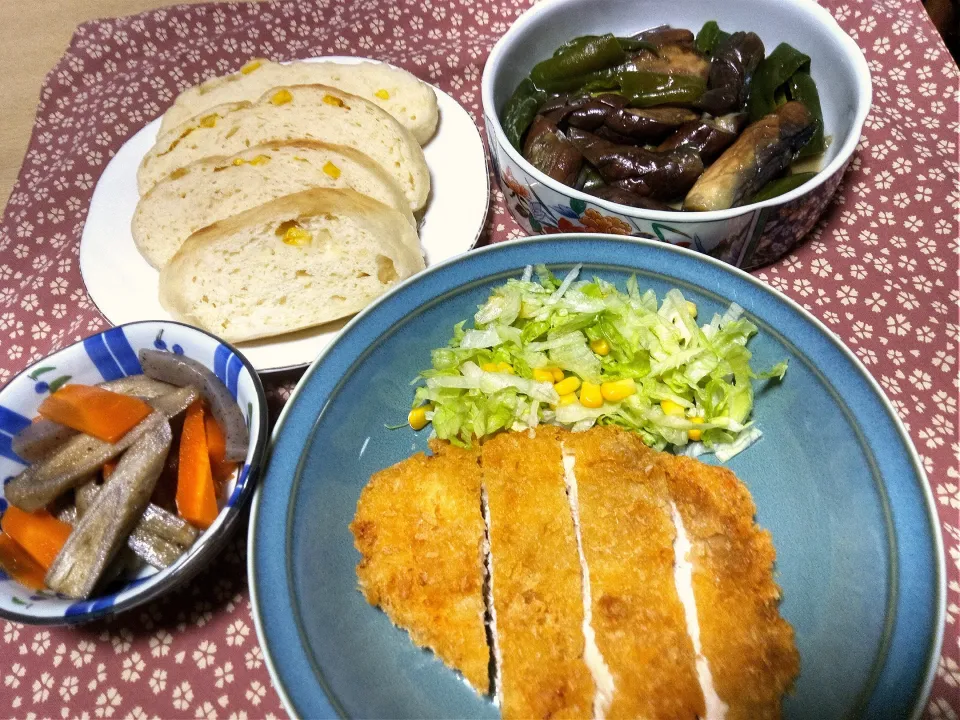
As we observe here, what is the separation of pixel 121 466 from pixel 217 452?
0.58 ft

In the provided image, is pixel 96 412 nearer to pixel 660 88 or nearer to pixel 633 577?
pixel 633 577

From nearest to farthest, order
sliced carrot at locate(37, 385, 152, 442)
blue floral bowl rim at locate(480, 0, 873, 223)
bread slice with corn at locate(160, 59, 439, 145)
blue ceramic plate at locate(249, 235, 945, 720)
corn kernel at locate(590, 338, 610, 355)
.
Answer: blue ceramic plate at locate(249, 235, 945, 720), sliced carrot at locate(37, 385, 152, 442), blue floral bowl rim at locate(480, 0, 873, 223), corn kernel at locate(590, 338, 610, 355), bread slice with corn at locate(160, 59, 439, 145)

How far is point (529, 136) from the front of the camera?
1785mm

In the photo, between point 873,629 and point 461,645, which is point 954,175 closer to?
point 873,629

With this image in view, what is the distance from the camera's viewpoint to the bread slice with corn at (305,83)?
6.70ft

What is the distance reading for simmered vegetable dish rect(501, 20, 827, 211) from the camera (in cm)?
166

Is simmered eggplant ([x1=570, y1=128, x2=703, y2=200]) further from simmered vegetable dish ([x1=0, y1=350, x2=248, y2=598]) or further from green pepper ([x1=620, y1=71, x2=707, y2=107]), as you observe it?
simmered vegetable dish ([x1=0, y1=350, x2=248, y2=598])

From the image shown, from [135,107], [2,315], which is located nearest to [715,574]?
[2,315]

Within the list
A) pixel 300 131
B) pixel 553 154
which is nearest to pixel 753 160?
pixel 553 154

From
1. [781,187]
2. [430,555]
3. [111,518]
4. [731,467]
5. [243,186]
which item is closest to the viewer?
[111,518]

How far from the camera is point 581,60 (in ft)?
6.22

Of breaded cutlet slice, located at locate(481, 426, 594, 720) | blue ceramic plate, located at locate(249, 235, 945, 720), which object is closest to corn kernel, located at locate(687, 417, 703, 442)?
blue ceramic plate, located at locate(249, 235, 945, 720)

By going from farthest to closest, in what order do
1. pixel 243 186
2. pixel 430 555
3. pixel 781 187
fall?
1. pixel 243 186
2. pixel 781 187
3. pixel 430 555

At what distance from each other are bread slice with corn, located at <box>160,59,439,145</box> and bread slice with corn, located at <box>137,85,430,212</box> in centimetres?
14
